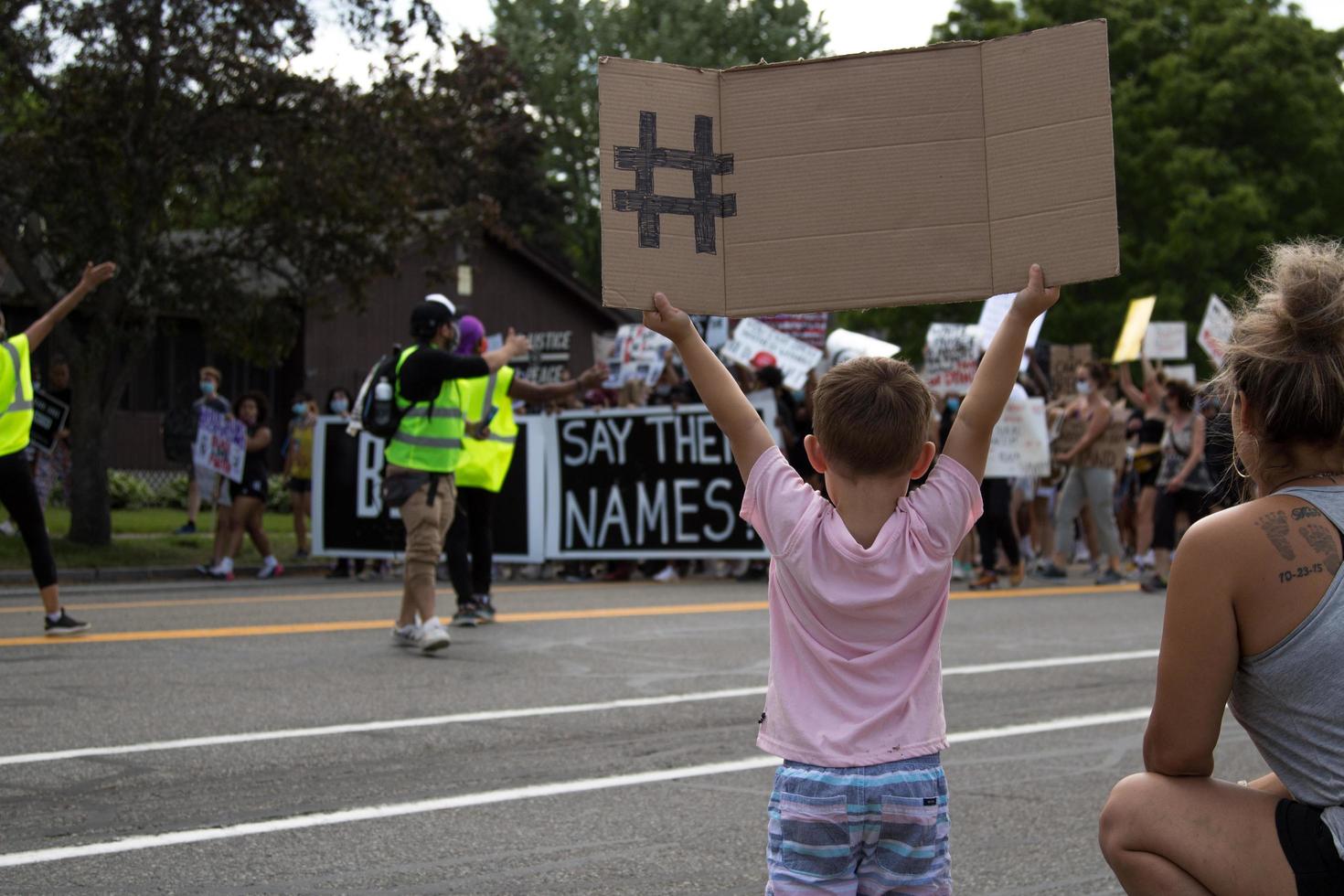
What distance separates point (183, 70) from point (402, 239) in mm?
3205

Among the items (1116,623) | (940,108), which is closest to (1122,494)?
(1116,623)

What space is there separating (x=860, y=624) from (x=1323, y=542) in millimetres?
810

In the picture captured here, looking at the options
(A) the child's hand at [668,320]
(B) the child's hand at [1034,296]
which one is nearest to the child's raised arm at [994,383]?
(B) the child's hand at [1034,296]

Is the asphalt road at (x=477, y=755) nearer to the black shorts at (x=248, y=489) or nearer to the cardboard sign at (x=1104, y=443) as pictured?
the cardboard sign at (x=1104, y=443)

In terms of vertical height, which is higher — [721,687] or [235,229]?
[235,229]

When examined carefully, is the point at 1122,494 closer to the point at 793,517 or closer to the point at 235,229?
the point at 235,229

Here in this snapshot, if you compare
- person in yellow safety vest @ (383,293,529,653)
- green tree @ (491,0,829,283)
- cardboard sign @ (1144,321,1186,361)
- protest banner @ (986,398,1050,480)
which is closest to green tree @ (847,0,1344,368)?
green tree @ (491,0,829,283)

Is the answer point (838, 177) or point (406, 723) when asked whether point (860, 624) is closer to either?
point (838, 177)

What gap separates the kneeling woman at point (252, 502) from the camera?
56.0ft

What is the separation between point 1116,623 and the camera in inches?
479

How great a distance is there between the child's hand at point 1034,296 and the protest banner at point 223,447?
14.7 m

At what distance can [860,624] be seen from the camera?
10.3 ft

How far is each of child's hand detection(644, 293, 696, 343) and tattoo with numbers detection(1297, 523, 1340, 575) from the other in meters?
1.16

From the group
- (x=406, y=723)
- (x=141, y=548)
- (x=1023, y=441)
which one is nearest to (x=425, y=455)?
(x=406, y=723)
